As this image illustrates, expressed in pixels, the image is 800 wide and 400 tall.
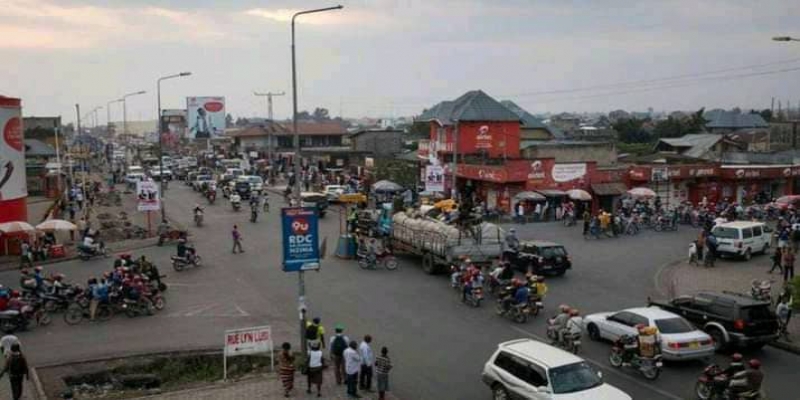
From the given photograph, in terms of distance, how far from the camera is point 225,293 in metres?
24.8

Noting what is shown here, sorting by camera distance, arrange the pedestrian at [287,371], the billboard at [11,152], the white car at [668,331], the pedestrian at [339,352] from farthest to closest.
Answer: the billboard at [11,152], the white car at [668,331], the pedestrian at [339,352], the pedestrian at [287,371]

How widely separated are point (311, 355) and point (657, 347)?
297 inches

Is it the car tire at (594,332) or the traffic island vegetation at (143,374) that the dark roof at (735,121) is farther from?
the traffic island vegetation at (143,374)

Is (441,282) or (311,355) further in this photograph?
(441,282)

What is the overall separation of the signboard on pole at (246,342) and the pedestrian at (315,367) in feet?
6.80

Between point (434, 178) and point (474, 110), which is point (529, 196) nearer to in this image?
point (434, 178)

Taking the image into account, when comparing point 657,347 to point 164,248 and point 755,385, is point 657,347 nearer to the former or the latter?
point 755,385

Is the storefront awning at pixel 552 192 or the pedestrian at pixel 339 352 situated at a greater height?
the storefront awning at pixel 552 192

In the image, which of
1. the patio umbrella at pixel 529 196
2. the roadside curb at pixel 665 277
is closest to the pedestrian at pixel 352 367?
the roadside curb at pixel 665 277

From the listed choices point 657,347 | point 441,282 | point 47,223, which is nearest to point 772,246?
point 441,282

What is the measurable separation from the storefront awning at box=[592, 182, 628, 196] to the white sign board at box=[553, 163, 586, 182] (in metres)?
1.23

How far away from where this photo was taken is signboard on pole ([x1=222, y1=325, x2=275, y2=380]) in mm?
16672

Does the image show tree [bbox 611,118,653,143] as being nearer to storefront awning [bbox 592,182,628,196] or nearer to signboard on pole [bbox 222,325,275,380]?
storefront awning [bbox 592,182,628,196]

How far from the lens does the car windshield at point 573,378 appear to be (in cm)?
1322
